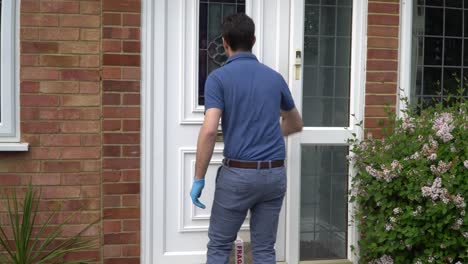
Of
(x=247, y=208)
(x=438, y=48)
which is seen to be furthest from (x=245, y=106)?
(x=438, y=48)

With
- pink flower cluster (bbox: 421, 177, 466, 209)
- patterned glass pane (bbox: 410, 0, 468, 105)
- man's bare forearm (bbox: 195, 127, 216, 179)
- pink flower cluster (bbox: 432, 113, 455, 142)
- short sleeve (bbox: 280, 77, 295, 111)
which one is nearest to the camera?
man's bare forearm (bbox: 195, 127, 216, 179)

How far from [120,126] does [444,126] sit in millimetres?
2127

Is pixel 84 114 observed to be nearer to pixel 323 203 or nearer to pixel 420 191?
pixel 323 203

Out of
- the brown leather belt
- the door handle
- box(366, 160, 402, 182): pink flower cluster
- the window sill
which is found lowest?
box(366, 160, 402, 182): pink flower cluster

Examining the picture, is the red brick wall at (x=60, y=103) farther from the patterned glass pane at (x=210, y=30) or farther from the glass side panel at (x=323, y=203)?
the glass side panel at (x=323, y=203)

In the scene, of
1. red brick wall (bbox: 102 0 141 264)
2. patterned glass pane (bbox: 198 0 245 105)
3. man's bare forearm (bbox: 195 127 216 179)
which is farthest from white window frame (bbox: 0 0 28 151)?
man's bare forearm (bbox: 195 127 216 179)

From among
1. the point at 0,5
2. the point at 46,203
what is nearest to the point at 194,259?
the point at 46,203

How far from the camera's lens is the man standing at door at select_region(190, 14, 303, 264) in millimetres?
3189

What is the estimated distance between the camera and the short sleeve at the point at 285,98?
340cm

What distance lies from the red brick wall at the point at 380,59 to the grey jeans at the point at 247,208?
56.0 inches

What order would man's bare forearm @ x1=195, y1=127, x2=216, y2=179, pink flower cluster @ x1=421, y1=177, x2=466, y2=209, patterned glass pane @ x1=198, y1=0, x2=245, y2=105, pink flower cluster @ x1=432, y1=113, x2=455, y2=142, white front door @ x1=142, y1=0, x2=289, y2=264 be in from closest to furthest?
man's bare forearm @ x1=195, y1=127, x2=216, y2=179
pink flower cluster @ x1=421, y1=177, x2=466, y2=209
pink flower cluster @ x1=432, y1=113, x2=455, y2=142
white front door @ x1=142, y1=0, x2=289, y2=264
patterned glass pane @ x1=198, y1=0, x2=245, y2=105

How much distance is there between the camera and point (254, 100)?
3.22 metres

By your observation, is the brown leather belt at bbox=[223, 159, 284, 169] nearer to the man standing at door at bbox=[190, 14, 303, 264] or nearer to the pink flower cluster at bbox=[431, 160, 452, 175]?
the man standing at door at bbox=[190, 14, 303, 264]

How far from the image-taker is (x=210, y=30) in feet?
14.2
